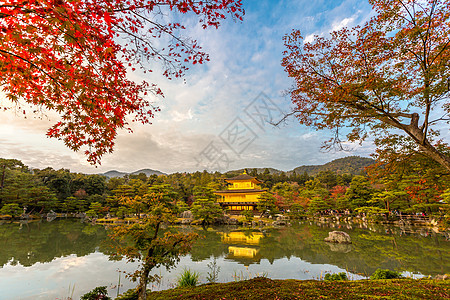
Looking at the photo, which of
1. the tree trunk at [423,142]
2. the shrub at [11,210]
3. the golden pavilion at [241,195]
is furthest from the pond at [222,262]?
the golden pavilion at [241,195]

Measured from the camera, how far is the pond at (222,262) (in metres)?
4.81

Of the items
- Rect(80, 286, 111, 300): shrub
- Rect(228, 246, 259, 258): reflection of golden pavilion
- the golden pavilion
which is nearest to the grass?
Rect(80, 286, 111, 300): shrub

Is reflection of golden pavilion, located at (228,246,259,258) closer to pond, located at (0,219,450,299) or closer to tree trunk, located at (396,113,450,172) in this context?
pond, located at (0,219,450,299)

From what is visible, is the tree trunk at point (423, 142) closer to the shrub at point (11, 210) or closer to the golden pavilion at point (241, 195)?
the golden pavilion at point (241, 195)

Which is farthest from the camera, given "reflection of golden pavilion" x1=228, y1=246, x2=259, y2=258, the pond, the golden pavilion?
the golden pavilion

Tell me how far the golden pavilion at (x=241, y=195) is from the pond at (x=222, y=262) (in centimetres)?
1249

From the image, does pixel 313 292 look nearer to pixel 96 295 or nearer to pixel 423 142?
pixel 423 142

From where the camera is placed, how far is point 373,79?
10.1 ft

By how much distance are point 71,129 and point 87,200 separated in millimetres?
26366

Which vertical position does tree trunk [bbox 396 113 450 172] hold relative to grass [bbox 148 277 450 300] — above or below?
above

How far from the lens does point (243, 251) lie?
26.3 feet

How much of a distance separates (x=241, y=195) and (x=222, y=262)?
16776mm

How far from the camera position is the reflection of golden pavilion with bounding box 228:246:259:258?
7441 millimetres

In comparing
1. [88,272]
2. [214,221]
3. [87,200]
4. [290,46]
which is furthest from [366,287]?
[87,200]
